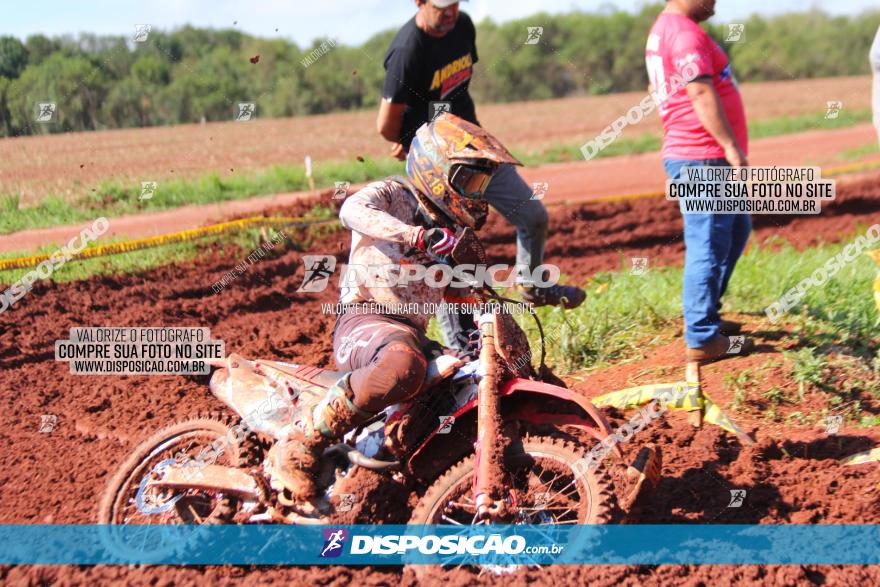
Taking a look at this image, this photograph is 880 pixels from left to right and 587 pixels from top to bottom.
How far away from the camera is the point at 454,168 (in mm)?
3438

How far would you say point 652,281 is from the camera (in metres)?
6.89

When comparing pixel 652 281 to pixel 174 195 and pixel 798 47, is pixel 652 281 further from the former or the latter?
pixel 798 47

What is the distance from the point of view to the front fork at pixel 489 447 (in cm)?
316

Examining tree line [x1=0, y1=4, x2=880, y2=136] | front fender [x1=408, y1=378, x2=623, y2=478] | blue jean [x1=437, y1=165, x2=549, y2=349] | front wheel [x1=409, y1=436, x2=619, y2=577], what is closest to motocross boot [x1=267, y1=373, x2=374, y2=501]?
front fender [x1=408, y1=378, x2=623, y2=478]

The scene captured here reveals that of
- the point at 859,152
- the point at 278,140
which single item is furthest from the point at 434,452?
the point at 859,152

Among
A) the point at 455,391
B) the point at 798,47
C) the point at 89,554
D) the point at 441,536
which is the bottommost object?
the point at 89,554


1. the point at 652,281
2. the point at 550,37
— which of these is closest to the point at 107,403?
the point at 652,281

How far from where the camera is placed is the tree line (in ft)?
25.5

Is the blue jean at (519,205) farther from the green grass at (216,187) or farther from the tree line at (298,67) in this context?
the green grass at (216,187)

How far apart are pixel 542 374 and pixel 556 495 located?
0.59 meters

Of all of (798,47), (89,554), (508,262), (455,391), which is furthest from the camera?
(798,47)

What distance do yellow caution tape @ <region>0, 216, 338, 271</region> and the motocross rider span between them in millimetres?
4406

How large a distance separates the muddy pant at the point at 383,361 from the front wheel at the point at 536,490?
394mm

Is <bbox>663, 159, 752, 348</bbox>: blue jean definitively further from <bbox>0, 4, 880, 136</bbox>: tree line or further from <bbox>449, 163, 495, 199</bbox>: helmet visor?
<bbox>0, 4, 880, 136</bbox>: tree line
